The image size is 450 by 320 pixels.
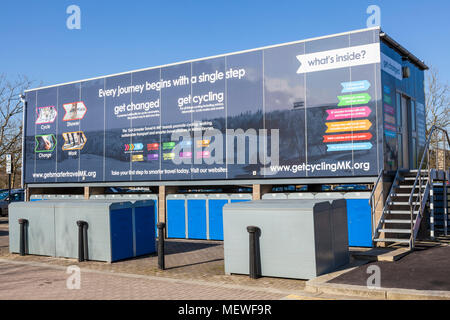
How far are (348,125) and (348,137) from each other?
0.32 metres

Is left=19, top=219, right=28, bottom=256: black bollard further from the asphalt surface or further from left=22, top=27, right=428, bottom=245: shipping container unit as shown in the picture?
the asphalt surface

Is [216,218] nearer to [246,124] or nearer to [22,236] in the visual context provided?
[246,124]

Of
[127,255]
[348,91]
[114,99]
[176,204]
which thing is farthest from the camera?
[114,99]

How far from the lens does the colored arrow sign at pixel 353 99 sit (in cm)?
1231

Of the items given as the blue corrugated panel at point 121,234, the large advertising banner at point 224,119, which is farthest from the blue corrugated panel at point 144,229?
the large advertising banner at point 224,119

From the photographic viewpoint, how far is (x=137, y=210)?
11.2m

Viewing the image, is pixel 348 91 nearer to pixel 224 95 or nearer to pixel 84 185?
pixel 224 95

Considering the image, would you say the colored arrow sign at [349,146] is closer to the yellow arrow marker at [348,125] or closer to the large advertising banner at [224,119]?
the large advertising banner at [224,119]

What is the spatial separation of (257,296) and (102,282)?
3.03 m

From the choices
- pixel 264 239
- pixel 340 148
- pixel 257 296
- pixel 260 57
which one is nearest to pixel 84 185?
pixel 260 57

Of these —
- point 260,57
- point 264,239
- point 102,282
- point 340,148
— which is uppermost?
A: point 260,57

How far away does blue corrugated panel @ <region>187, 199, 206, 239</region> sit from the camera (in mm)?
15038

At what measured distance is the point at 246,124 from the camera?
1443 centimetres

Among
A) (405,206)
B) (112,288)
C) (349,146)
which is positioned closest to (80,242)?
(112,288)
